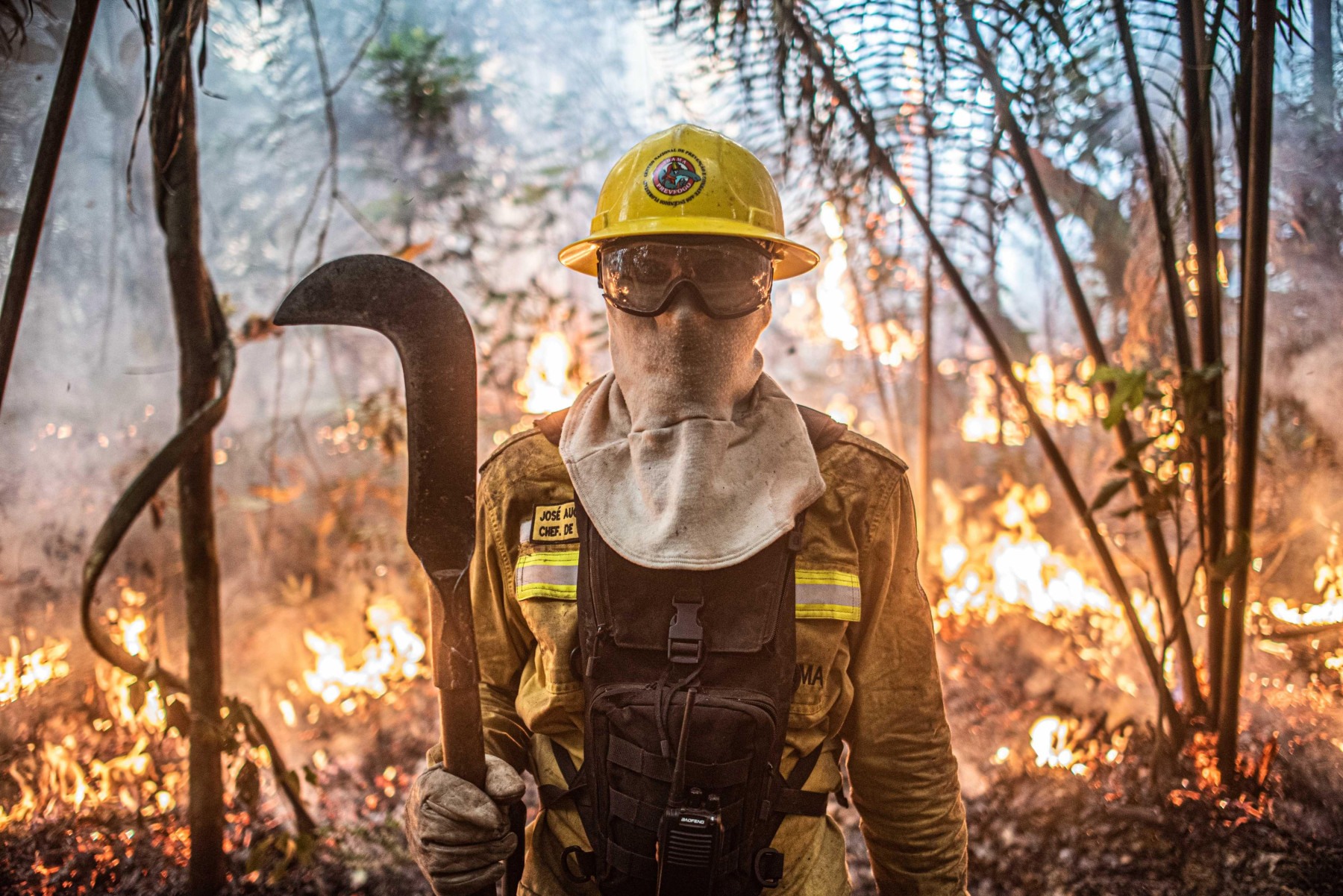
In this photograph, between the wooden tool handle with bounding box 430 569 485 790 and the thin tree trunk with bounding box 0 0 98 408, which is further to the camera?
the thin tree trunk with bounding box 0 0 98 408

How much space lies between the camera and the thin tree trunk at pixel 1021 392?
277 centimetres

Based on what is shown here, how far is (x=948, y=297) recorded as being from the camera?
6680 mm

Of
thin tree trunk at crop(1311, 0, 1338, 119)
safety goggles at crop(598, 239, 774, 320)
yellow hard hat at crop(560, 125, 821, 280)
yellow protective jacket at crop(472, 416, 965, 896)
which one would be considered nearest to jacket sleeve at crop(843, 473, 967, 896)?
yellow protective jacket at crop(472, 416, 965, 896)

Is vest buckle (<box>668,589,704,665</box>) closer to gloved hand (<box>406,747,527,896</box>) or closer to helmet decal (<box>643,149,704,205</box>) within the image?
gloved hand (<box>406,747,527,896</box>)

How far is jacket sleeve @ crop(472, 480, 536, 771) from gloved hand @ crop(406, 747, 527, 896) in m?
0.27

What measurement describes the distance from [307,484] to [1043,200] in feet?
15.1

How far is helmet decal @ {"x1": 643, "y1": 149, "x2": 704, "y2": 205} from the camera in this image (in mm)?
1659

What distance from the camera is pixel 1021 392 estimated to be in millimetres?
2826

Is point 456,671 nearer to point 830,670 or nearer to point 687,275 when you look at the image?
point 830,670

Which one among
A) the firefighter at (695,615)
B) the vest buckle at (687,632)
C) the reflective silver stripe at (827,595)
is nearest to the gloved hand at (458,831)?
the firefighter at (695,615)

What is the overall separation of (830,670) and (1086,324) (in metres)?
1.98

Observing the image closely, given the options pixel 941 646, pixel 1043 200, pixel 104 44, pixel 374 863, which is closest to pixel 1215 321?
pixel 1043 200

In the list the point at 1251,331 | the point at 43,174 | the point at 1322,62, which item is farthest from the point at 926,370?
the point at 43,174

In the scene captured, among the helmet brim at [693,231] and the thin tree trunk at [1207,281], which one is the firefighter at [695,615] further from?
the thin tree trunk at [1207,281]
